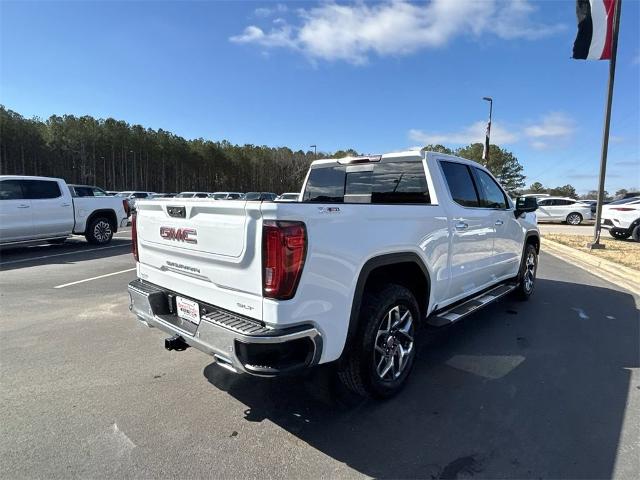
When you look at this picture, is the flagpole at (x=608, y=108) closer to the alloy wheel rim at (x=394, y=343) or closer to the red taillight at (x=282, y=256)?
the alloy wheel rim at (x=394, y=343)

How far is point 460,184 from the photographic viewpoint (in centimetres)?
443

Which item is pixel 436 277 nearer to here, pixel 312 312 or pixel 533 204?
pixel 312 312

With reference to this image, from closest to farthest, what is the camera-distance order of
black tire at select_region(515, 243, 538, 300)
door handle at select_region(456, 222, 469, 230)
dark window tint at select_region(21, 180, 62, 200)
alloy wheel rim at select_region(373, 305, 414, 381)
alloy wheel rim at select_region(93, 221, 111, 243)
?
alloy wheel rim at select_region(373, 305, 414, 381) → door handle at select_region(456, 222, 469, 230) → black tire at select_region(515, 243, 538, 300) → dark window tint at select_region(21, 180, 62, 200) → alloy wheel rim at select_region(93, 221, 111, 243)

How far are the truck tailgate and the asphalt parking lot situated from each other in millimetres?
890

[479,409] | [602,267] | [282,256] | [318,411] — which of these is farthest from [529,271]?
[282,256]

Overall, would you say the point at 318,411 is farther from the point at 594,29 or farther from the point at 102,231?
the point at 594,29

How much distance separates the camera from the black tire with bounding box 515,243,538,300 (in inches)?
239

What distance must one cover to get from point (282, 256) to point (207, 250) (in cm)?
70

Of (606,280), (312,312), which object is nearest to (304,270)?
(312,312)

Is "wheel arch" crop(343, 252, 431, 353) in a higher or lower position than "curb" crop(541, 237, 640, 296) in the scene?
higher

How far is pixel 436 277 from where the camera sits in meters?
3.71

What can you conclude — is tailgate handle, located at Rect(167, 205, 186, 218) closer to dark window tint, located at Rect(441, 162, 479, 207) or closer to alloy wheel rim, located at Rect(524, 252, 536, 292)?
dark window tint, located at Rect(441, 162, 479, 207)

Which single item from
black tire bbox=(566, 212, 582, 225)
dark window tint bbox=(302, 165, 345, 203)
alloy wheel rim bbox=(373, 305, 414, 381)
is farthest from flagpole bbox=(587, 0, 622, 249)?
black tire bbox=(566, 212, 582, 225)

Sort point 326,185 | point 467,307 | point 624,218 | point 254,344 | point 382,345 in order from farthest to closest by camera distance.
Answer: point 624,218 → point 326,185 → point 467,307 → point 382,345 → point 254,344
